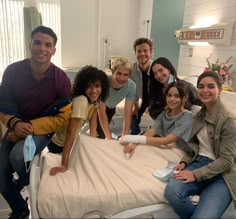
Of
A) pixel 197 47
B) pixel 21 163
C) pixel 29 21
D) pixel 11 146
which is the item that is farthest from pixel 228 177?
pixel 29 21

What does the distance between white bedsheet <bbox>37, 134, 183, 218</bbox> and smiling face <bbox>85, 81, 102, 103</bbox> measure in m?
0.29

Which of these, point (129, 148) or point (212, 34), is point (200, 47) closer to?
point (212, 34)

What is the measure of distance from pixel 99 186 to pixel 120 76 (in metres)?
1.05

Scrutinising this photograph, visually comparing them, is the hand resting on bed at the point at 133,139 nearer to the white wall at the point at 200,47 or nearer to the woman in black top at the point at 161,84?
the woman in black top at the point at 161,84

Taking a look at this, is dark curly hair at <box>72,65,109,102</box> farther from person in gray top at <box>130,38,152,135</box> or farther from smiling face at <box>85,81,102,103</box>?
person in gray top at <box>130,38,152,135</box>

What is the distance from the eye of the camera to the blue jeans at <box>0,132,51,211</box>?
1.44 m

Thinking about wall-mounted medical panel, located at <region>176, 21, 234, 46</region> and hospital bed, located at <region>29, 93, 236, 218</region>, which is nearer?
hospital bed, located at <region>29, 93, 236, 218</region>

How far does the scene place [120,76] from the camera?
6.86ft

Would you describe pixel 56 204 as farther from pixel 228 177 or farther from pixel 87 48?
pixel 87 48

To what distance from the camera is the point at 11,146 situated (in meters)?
1.59

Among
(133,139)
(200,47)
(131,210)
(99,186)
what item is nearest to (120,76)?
(133,139)

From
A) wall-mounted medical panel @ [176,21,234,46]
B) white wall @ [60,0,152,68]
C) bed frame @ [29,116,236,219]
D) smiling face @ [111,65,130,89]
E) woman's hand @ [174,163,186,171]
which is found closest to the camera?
bed frame @ [29,116,236,219]

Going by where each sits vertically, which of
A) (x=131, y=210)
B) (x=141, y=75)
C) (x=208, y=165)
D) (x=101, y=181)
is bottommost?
(x=131, y=210)

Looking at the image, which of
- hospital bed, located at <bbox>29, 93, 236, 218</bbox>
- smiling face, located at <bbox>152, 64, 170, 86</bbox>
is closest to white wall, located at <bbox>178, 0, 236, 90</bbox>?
smiling face, located at <bbox>152, 64, 170, 86</bbox>
